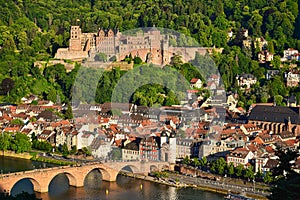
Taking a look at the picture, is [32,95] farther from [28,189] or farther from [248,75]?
[28,189]

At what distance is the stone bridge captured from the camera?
16.4 metres

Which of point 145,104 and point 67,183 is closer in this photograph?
point 67,183

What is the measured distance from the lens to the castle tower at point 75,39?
105 feet

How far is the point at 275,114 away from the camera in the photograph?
955 inches

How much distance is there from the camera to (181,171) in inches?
746

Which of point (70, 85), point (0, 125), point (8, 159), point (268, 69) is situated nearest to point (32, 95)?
point (70, 85)

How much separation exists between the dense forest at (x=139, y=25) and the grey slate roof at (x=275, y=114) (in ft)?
9.45

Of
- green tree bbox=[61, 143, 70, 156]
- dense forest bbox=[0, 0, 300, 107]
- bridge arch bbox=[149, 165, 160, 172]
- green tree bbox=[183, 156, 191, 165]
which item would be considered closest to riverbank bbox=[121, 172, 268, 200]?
bridge arch bbox=[149, 165, 160, 172]

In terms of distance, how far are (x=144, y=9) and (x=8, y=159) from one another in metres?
20.2

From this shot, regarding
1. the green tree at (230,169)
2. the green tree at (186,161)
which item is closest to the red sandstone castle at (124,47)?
the green tree at (186,161)

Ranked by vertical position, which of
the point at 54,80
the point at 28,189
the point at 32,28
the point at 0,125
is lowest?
the point at 28,189

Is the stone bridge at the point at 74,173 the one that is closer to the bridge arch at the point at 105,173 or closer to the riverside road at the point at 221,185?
the bridge arch at the point at 105,173

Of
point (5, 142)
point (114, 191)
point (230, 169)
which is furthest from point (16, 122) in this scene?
point (230, 169)

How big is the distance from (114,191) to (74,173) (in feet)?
4.08
